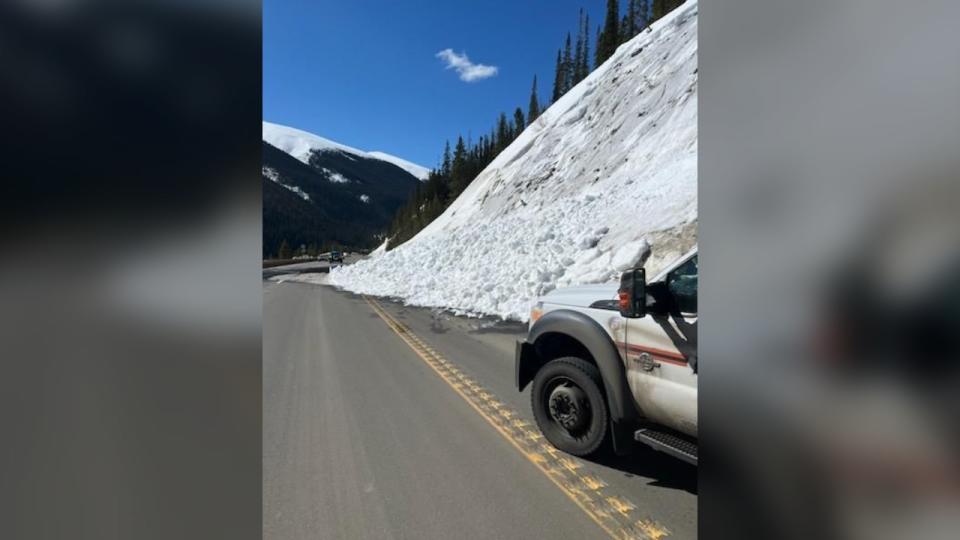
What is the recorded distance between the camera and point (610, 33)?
63.6m

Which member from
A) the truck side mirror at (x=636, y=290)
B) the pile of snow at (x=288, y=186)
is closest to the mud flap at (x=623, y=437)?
the truck side mirror at (x=636, y=290)

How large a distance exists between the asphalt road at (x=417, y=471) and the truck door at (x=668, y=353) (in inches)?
24.7

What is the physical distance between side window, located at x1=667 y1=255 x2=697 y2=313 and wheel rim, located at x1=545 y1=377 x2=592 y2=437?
1137mm

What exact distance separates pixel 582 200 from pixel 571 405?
67.6ft

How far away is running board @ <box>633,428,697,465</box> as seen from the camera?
10.2 feet

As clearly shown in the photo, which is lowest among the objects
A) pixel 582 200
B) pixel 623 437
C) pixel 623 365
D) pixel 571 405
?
pixel 623 437

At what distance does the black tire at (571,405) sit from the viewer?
12.8ft

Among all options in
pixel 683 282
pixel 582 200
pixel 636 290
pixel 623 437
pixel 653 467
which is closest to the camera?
pixel 636 290

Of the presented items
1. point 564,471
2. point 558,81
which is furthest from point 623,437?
point 558,81

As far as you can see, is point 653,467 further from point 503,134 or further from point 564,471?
point 503,134
